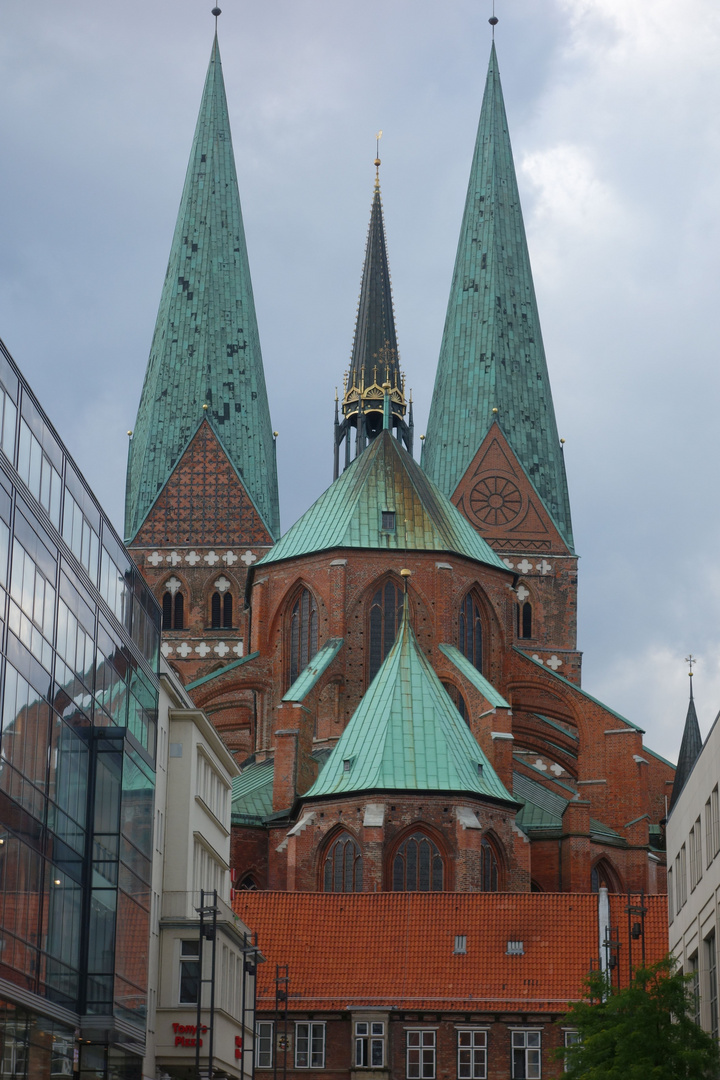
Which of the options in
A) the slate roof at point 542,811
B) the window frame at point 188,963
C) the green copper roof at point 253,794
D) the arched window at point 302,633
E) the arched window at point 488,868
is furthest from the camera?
the arched window at point 302,633

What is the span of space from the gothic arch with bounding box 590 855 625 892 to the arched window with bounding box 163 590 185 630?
83.4ft

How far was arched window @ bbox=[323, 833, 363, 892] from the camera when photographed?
2157 inches

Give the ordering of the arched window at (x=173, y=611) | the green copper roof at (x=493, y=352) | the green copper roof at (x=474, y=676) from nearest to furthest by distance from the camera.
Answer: the green copper roof at (x=474, y=676) → the arched window at (x=173, y=611) → the green copper roof at (x=493, y=352)

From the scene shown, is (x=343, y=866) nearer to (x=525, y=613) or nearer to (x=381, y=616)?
(x=381, y=616)

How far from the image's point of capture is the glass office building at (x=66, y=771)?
26.4 metres

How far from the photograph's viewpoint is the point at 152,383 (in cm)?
8406

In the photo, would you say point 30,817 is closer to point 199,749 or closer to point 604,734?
point 199,749

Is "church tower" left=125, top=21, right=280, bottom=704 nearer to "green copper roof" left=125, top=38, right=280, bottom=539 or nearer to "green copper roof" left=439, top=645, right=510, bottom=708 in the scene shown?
"green copper roof" left=125, top=38, right=280, bottom=539

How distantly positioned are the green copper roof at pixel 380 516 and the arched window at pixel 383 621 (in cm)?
141

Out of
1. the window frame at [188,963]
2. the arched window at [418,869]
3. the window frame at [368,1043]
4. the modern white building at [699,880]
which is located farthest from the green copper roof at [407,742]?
the window frame at [188,963]

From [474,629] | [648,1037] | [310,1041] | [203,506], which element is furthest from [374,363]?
[648,1037]

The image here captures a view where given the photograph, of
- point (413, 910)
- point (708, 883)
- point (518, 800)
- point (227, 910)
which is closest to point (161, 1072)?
point (227, 910)

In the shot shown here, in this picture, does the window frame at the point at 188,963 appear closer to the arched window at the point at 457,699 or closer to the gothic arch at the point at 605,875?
the gothic arch at the point at 605,875

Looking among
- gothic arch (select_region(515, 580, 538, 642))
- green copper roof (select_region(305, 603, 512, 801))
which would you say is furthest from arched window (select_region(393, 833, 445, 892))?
gothic arch (select_region(515, 580, 538, 642))
